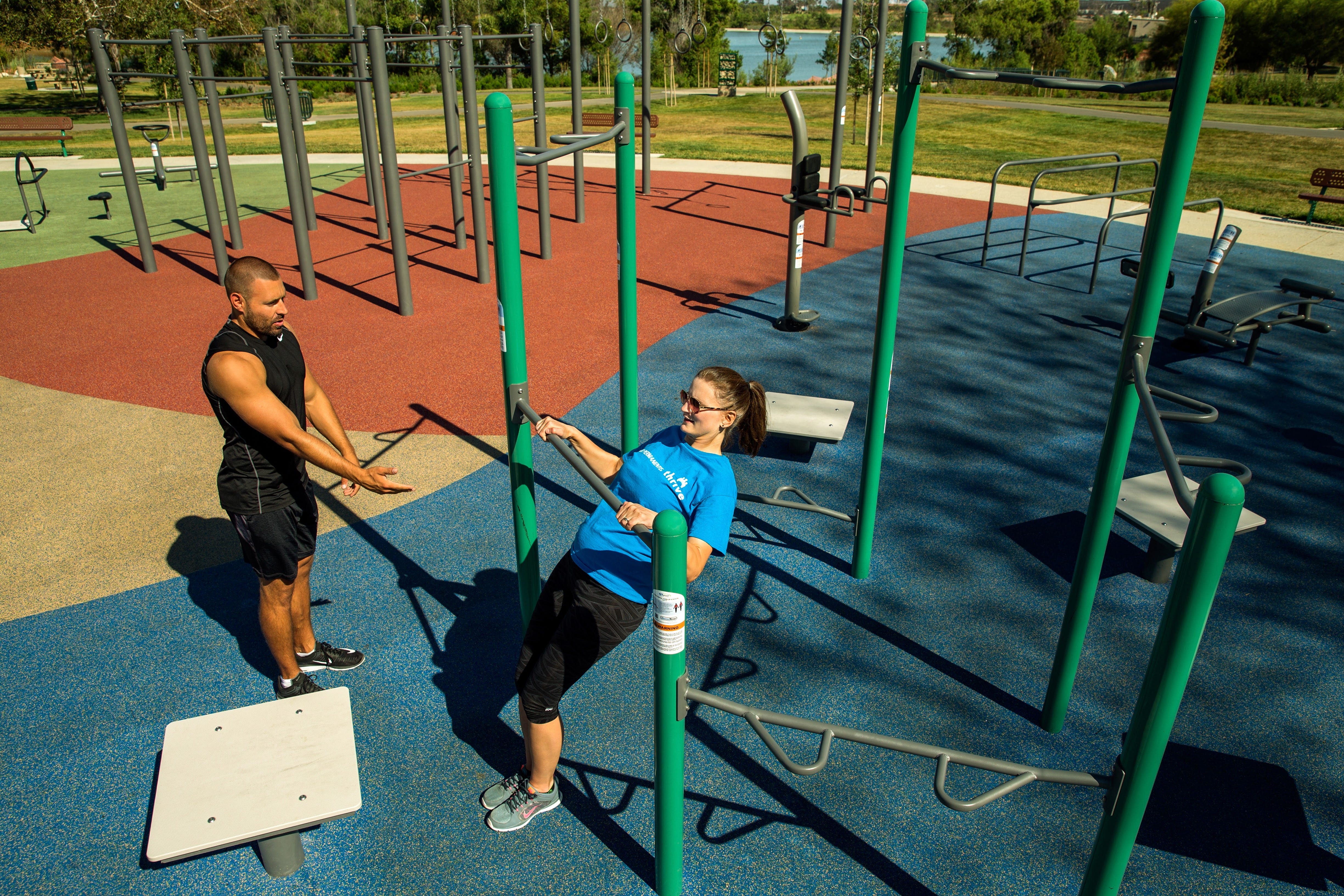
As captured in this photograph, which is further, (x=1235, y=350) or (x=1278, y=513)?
(x=1235, y=350)

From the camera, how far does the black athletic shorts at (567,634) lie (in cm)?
275

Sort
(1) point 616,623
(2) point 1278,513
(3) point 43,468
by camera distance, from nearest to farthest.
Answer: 1. (1) point 616,623
2. (2) point 1278,513
3. (3) point 43,468

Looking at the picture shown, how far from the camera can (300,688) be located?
3492 mm

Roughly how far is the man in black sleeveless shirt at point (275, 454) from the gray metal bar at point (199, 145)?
6105 millimetres

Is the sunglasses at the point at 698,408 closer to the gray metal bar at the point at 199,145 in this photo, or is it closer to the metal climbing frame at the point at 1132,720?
the metal climbing frame at the point at 1132,720

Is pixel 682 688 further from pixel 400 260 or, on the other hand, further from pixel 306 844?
pixel 400 260

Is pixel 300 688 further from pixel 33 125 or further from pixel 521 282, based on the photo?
pixel 33 125

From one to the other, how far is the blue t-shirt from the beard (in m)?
1.40

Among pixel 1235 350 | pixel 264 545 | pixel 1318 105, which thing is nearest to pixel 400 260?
pixel 264 545

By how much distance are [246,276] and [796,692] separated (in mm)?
2667

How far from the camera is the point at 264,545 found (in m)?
3.27

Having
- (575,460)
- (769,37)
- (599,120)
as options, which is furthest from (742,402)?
(769,37)

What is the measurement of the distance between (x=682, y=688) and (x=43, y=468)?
17.1 feet

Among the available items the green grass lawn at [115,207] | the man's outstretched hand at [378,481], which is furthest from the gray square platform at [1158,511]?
the green grass lawn at [115,207]
